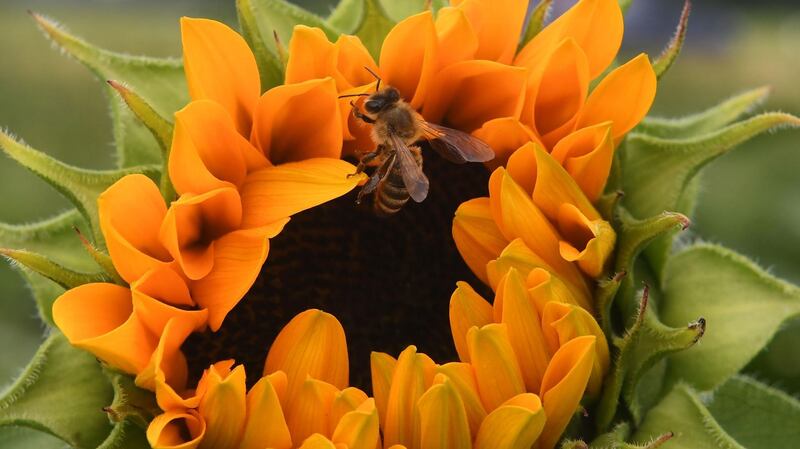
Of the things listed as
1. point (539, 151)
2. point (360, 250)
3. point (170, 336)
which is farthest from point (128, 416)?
point (539, 151)

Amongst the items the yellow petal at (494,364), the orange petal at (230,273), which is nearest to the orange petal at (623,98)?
the yellow petal at (494,364)

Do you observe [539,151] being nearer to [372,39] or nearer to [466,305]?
[466,305]


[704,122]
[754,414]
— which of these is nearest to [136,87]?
[704,122]

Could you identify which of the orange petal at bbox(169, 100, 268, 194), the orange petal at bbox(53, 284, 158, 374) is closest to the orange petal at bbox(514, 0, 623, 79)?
the orange petal at bbox(169, 100, 268, 194)

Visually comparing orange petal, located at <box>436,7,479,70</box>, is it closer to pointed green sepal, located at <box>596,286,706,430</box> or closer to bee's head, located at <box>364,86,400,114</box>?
bee's head, located at <box>364,86,400,114</box>

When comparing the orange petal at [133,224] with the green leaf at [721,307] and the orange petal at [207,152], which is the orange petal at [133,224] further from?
the green leaf at [721,307]

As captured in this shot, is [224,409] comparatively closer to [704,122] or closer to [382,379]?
[382,379]
